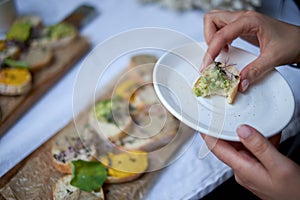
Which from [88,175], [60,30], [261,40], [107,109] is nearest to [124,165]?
[88,175]

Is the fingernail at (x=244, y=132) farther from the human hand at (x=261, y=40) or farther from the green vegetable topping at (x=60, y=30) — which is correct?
the green vegetable topping at (x=60, y=30)

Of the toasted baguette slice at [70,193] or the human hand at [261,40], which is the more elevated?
the human hand at [261,40]

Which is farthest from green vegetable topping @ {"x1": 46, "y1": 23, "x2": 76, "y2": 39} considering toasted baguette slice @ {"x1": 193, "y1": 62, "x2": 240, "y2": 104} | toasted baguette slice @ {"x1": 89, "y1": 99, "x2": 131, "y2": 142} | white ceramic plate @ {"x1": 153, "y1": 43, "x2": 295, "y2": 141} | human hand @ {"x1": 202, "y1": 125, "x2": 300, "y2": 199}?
human hand @ {"x1": 202, "y1": 125, "x2": 300, "y2": 199}

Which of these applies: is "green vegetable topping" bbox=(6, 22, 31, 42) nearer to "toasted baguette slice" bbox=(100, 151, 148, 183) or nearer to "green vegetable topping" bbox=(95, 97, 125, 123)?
"green vegetable topping" bbox=(95, 97, 125, 123)

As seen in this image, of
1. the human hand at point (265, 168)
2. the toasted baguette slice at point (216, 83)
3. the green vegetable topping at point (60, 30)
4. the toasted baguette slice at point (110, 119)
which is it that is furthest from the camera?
the green vegetable topping at point (60, 30)

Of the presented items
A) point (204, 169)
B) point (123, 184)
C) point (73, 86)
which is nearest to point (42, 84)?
point (73, 86)

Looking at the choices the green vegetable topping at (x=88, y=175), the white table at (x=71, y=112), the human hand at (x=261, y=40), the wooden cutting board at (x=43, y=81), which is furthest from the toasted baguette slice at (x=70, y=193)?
the human hand at (x=261, y=40)
